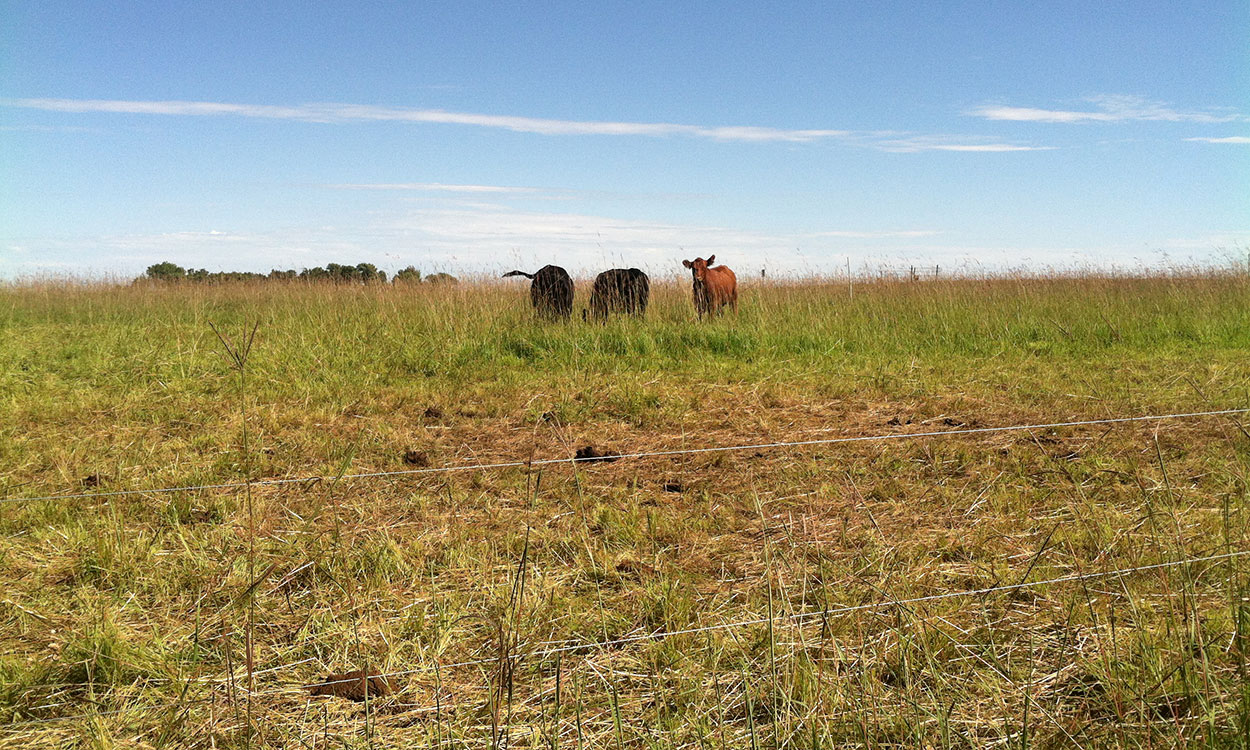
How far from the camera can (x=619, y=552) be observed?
3.15m

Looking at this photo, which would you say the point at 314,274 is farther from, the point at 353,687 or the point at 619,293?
the point at 353,687

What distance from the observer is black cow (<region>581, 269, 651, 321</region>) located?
Result: 10.4 metres

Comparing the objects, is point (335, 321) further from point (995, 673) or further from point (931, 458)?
point (995, 673)

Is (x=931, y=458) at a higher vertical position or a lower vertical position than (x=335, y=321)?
lower

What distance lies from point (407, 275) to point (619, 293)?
6263 millimetres

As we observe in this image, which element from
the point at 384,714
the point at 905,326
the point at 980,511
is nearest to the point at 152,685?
the point at 384,714

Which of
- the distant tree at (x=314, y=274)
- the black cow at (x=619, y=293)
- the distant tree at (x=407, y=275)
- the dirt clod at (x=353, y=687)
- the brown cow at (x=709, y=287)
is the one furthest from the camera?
the distant tree at (x=314, y=274)

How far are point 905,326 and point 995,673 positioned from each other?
8.86 meters

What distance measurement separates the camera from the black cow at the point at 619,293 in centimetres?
1044

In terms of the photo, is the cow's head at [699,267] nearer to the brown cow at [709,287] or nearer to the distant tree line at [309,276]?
the brown cow at [709,287]

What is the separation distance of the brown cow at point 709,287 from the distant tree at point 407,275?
544cm

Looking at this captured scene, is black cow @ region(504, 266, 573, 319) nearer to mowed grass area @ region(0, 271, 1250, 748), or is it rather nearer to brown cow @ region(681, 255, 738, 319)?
brown cow @ region(681, 255, 738, 319)

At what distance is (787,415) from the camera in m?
5.70

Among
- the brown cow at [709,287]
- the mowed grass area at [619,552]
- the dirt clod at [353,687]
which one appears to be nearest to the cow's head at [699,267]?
the brown cow at [709,287]
